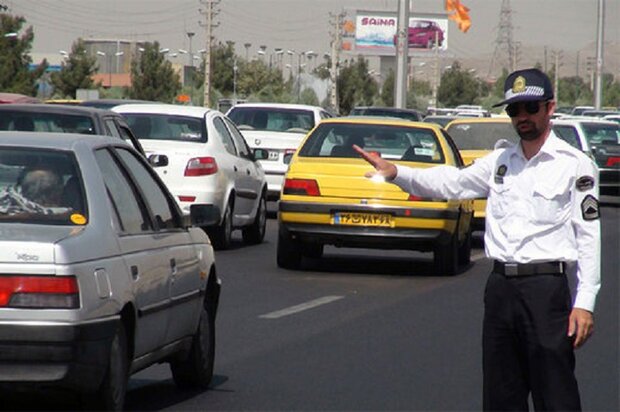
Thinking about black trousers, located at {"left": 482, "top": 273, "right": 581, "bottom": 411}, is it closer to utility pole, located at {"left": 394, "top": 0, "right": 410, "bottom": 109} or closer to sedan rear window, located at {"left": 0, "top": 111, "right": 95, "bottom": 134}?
sedan rear window, located at {"left": 0, "top": 111, "right": 95, "bottom": 134}

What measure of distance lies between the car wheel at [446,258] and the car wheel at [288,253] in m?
1.44

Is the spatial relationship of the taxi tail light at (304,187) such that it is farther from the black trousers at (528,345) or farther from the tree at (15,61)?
the tree at (15,61)

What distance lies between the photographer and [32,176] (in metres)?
7.85

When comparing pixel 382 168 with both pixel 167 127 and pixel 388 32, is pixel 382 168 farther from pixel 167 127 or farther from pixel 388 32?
pixel 388 32

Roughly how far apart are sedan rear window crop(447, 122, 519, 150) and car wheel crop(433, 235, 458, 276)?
22.0 ft

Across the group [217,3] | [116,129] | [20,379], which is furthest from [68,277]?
[217,3]

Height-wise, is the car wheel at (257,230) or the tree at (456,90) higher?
the tree at (456,90)

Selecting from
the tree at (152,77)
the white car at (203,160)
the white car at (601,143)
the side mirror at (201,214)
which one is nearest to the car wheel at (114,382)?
the side mirror at (201,214)

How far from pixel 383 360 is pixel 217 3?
81.0m

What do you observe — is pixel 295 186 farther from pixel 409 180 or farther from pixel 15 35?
pixel 15 35

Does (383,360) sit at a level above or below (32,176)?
below

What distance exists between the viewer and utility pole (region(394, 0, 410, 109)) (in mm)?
54125

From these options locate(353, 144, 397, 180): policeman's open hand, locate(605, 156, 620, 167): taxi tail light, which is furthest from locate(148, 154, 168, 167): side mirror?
locate(605, 156, 620, 167): taxi tail light

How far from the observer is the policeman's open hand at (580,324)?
6211 millimetres
